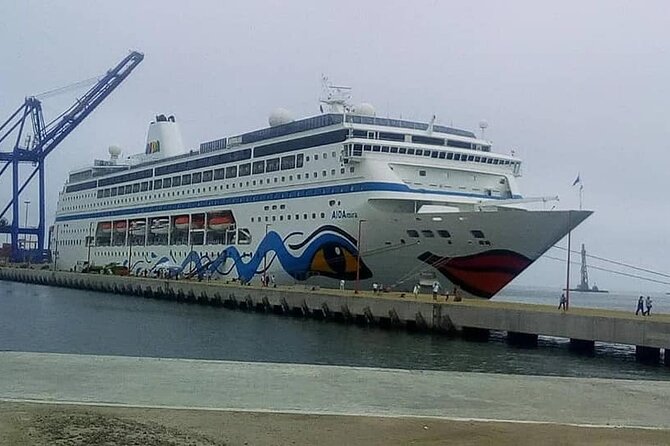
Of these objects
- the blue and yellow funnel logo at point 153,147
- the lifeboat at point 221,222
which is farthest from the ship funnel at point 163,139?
the lifeboat at point 221,222

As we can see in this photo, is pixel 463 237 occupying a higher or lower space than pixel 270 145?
lower

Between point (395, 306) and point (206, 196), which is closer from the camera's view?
point (395, 306)

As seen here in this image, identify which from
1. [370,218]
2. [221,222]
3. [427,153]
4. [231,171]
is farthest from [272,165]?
[370,218]

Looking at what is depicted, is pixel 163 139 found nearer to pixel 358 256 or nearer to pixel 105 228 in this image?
pixel 105 228

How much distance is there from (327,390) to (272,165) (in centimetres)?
3394

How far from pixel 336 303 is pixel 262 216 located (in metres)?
12.1

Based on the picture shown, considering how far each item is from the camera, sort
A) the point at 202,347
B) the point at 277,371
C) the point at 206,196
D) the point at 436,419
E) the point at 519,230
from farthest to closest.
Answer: the point at 206,196, the point at 519,230, the point at 202,347, the point at 277,371, the point at 436,419

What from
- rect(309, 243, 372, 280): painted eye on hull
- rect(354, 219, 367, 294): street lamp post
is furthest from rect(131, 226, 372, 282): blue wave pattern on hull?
rect(354, 219, 367, 294): street lamp post

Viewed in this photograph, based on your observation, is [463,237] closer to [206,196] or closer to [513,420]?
[206,196]

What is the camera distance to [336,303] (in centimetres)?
3259

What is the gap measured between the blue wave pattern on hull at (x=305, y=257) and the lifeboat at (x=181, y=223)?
4.69 meters

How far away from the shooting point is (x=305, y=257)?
39656 millimetres

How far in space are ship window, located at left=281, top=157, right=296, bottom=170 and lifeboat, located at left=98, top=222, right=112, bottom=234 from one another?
88.6 feet

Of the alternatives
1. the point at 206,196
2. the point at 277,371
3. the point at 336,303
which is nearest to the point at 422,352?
the point at 336,303
